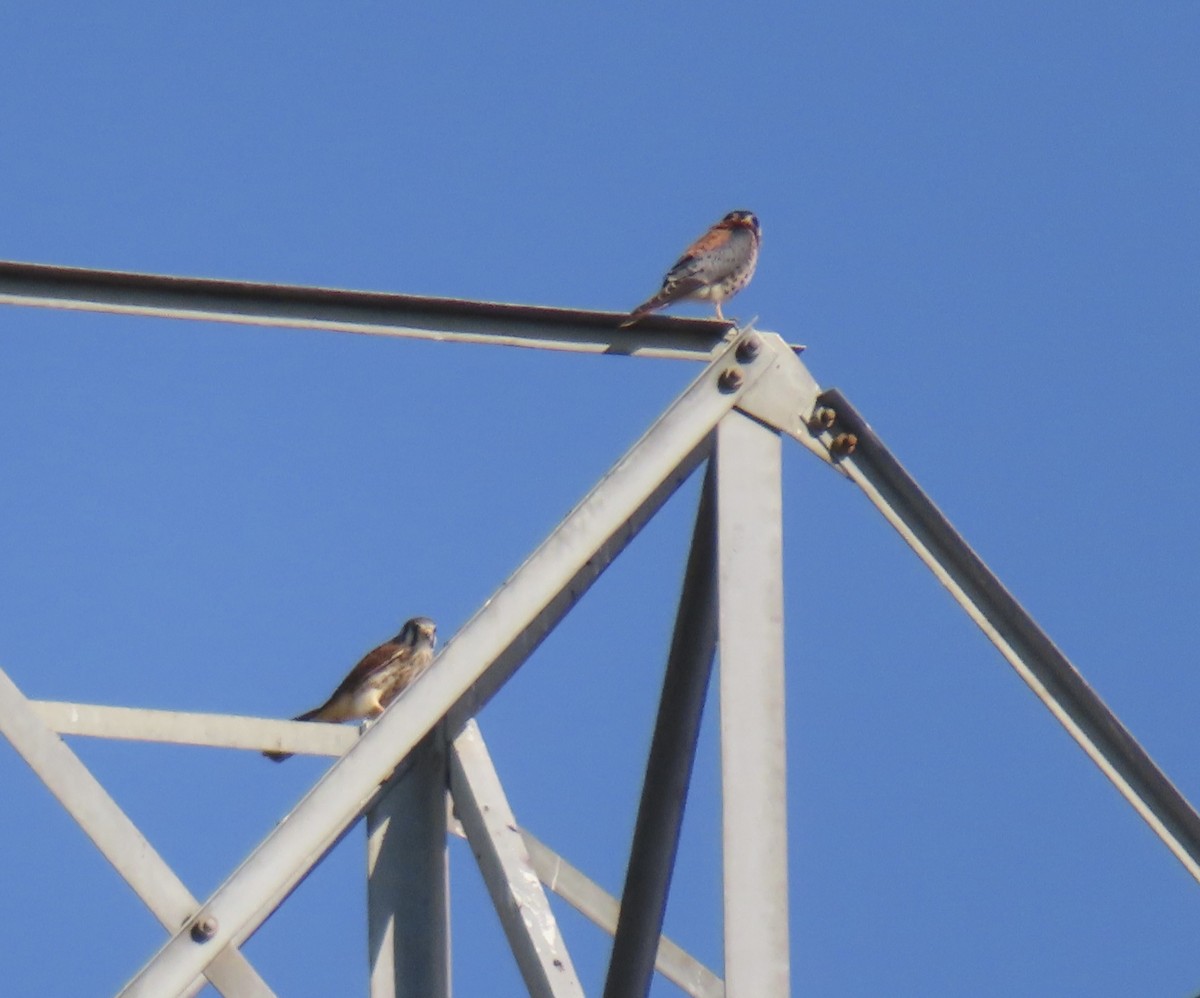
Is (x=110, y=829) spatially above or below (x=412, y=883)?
below

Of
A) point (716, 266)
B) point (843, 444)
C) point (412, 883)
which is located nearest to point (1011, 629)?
point (843, 444)

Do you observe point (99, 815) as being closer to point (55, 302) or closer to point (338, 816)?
point (338, 816)

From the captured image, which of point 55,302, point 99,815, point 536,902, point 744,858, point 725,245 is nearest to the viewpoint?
point 744,858

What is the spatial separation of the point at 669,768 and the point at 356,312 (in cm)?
91

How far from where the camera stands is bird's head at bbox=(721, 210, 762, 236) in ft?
31.2

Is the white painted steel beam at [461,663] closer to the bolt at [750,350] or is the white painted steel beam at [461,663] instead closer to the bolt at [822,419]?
the bolt at [750,350]

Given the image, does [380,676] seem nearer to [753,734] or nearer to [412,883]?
[412,883]

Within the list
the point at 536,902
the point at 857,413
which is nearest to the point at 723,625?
the point at 857,413

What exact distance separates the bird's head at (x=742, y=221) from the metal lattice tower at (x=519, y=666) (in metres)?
5.93

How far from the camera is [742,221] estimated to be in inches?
378

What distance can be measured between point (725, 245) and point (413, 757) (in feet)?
Result: 18.2

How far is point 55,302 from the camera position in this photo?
133 inches

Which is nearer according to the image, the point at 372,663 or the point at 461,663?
the point at 461,663

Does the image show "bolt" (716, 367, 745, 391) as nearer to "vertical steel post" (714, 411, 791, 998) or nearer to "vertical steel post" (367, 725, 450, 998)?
"vertical steel post" (714, 411, 791, 998)
